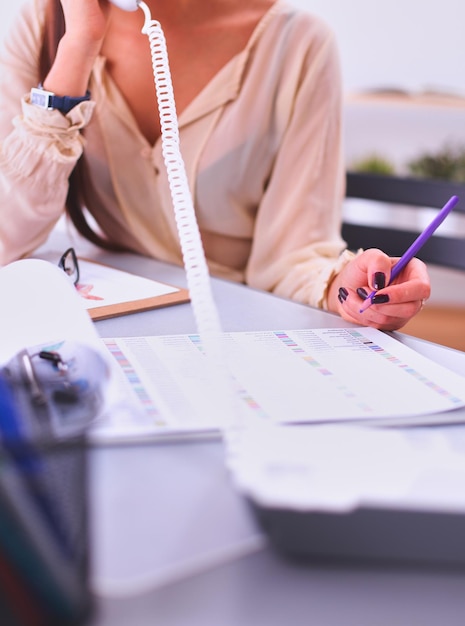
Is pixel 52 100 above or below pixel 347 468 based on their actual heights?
above

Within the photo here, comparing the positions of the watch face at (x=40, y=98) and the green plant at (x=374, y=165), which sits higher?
the watch face at (x=40, y=98)

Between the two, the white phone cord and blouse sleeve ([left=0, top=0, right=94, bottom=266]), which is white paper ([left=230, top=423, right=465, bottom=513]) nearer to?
the white phone cord

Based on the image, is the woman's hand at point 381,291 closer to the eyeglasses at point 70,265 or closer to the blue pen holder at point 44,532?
the eyeglasses at point 70,265

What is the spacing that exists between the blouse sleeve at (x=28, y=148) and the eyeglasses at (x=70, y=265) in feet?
0.38

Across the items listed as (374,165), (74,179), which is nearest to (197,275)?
(74,179)

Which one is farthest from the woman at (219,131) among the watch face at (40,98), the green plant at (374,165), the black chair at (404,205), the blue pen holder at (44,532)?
the green plant at (374,165)

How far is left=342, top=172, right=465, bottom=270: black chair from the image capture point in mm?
1169

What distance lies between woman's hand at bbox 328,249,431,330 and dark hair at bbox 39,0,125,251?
415mm

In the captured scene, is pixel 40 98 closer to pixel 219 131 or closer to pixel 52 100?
pixel 52 100

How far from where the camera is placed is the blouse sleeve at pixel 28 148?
2.81 feet

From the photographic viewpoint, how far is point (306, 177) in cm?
104

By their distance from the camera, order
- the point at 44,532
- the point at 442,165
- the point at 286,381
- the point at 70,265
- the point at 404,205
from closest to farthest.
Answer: the point at 44,532
the point at 286,381
the point at 70,265
the point at 404,205
the point at 442,165

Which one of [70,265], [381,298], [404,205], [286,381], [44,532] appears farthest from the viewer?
[404,205]

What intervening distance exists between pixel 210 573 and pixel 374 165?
2.40 meters
